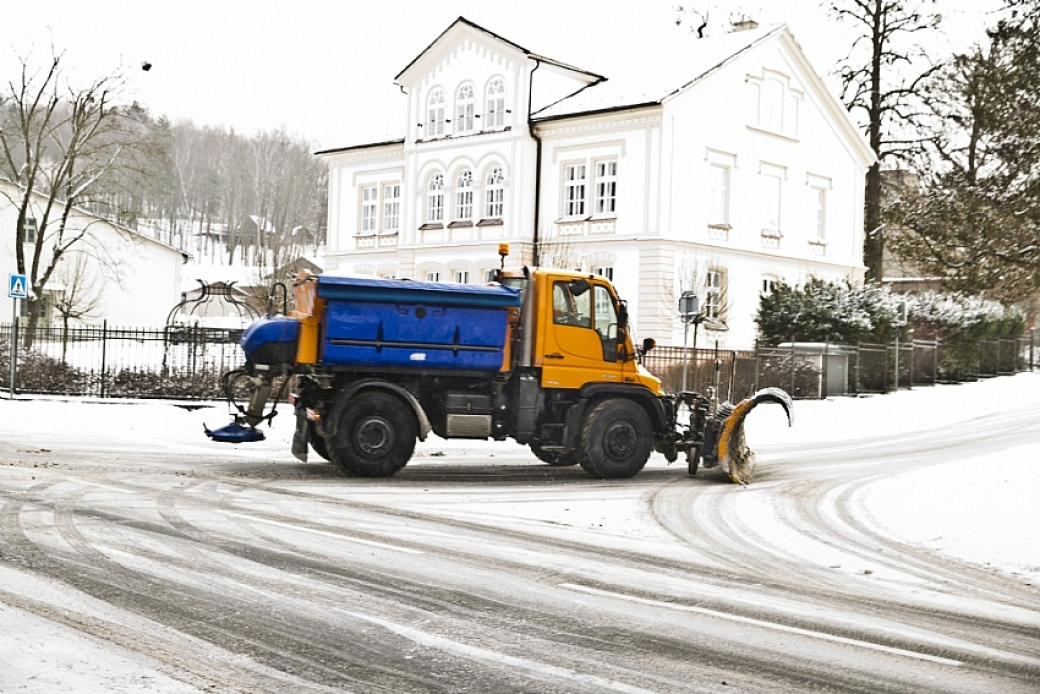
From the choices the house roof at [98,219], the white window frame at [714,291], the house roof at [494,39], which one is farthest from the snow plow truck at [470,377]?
the house roof at [98,219]

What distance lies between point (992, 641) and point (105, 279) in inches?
1867

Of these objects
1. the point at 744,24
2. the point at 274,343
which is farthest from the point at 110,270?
the point at 274,343

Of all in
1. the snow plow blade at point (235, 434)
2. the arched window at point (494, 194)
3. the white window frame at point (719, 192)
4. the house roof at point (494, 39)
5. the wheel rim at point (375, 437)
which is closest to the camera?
the wheel rim at point (375, 437)

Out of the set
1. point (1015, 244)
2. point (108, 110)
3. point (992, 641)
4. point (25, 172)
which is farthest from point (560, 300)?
point (25, 172)

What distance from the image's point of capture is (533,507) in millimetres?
12609

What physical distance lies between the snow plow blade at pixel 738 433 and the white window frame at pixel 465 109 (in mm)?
28671

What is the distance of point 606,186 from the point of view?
39.4m

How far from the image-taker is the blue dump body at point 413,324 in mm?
14273

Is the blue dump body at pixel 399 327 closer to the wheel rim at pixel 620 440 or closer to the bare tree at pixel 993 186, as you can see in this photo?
the wheel rim at pixel 620 440

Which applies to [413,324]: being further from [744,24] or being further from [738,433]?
[744,24]

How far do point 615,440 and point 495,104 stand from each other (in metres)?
28.5

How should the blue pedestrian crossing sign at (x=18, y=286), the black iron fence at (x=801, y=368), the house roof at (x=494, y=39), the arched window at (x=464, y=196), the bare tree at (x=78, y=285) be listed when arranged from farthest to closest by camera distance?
the bare tree at (x=78, y=285) → the arched window at (x=464, y=196) → the house roof at (x=494, y=39) → the black iron fence at (x=801, y=368) → the blue pedestrian crossing sign at (x=18, y=286)

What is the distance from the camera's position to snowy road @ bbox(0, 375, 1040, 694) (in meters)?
6.21

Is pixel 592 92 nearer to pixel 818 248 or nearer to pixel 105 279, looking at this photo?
pixel 818 248
